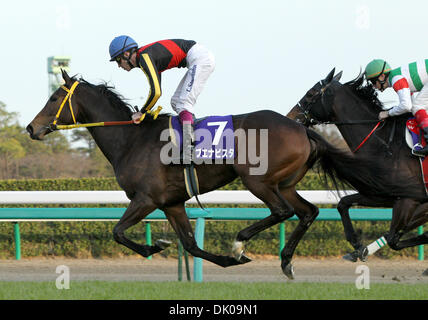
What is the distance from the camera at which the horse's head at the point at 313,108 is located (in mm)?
5637

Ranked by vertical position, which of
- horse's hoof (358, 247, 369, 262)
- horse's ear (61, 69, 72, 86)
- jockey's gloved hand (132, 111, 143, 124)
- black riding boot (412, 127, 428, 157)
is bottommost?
horse's hoof (358, 247, 369, 262)

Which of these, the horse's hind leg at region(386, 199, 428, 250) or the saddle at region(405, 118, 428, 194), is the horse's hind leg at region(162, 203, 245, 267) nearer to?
the horse's hind leg at region(386, 199, 428, 250)

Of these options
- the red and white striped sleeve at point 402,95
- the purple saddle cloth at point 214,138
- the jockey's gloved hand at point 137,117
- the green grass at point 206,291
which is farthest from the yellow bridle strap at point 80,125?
the red and white striped sleeve at point 402,95

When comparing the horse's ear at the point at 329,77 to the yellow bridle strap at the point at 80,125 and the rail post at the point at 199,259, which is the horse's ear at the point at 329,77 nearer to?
the rail post at the point at 199,259

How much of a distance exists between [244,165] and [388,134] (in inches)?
53.0

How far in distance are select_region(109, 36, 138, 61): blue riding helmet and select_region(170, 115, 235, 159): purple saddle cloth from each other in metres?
0.71

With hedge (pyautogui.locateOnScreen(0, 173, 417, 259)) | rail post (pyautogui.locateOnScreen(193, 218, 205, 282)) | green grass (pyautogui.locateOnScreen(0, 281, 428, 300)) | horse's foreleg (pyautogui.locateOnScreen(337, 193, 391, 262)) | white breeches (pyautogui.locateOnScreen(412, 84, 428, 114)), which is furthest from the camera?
hedge (pyautogui.locateOnScreen(0, 173, 417, 259))

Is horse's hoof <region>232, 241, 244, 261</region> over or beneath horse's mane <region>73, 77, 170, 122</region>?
beneath

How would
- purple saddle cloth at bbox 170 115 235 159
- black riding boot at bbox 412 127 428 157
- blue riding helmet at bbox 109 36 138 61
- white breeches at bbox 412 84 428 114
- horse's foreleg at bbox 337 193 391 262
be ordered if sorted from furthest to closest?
horse's foreleg at bbox 337 193 391 262, white breeches at bbox 412 84 428 114, black riding boot at bbox 412 127 428 157, blue riding helmet at bbox 109 36 138 61, purple saddle cloth at bbox 170 115 235 159

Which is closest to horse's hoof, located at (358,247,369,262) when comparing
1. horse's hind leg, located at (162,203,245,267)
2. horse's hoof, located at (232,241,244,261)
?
horse's hoof, located at (232,241,244,261)

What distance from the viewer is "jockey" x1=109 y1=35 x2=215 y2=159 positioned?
469 cm

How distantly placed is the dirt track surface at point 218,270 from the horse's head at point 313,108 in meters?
1.41

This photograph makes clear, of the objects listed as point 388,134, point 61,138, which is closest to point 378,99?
point 388,134
